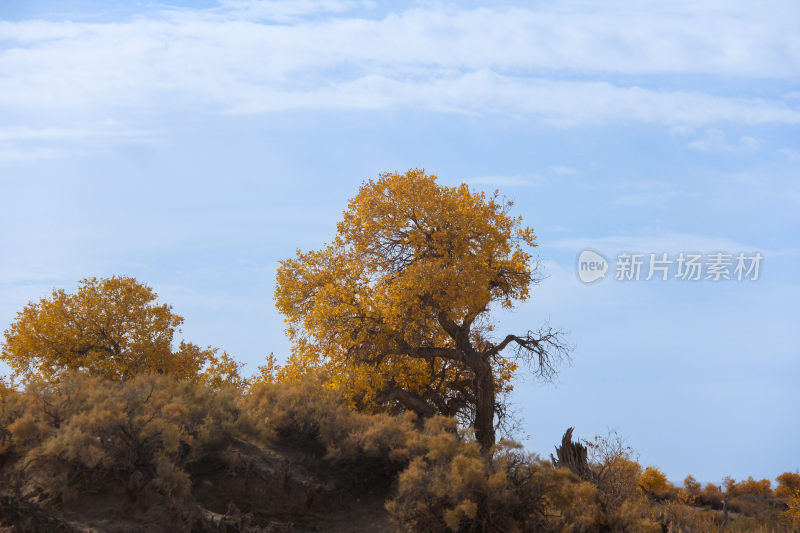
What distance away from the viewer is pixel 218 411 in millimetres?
13758

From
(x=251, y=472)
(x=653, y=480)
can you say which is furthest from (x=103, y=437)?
(x=653, y=480)

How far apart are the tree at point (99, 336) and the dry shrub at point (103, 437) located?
7.35 meters

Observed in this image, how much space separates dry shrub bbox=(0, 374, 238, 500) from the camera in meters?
11.5

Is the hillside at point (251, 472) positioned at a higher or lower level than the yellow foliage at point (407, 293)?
lower

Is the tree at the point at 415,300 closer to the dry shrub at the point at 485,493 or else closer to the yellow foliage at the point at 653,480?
the dry shrub at the point at 485,493

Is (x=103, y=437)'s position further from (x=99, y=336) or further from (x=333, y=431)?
(x=99, y=336)

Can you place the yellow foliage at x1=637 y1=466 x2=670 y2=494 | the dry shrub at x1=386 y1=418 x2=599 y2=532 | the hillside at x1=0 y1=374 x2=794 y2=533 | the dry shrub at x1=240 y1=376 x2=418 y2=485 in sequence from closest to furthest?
the hillside at x1=0 y1=374 x2=794 y2=533, the dry shrub at x1=386 y1=418 x2=599 y2=532, the dry shrub at x1=240 y1=376 x2=418 y2=485, the yellow foliage at x1=637 y1=466 x2=670 y2=494

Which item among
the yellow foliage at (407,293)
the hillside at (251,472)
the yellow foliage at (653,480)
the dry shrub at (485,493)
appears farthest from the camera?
the yellow foliage at (653,480)

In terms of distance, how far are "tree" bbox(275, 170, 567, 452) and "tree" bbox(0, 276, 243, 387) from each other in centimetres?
439

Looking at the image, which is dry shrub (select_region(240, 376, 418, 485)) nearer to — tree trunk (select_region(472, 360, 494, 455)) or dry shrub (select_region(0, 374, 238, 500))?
dry shrub (select_region(0, 374, 238, 500))

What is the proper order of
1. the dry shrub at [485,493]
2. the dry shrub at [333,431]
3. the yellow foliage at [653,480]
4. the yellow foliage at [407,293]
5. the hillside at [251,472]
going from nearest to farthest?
the hillside at [251,472] < the dry shrub at [485,493] < the dry shrub at [333,431] < the yellow foliage at [407,293] < the yellow foliage at [653,480]

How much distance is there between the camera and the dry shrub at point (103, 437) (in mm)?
11516

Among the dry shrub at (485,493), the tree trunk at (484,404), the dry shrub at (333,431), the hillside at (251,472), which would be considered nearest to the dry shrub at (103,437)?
the hillside at (251,472)

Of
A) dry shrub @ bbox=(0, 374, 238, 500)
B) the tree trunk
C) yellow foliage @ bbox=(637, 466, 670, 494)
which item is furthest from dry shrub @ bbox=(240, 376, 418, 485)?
yellow foliage @ bbox=(637, 466, 670, 494)
